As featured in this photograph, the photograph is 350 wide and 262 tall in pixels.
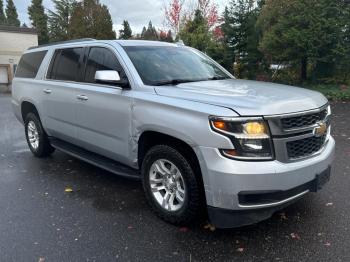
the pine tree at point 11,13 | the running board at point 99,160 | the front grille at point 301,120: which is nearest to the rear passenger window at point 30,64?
the running board at point 99,160

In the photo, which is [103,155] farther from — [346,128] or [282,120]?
[346,128]

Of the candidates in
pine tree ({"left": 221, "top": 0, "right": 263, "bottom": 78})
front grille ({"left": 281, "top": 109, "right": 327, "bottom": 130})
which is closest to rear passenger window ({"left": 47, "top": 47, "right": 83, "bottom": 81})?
front grille ({"left": 281, "top": 109, "right": 327, "bottom": 130})

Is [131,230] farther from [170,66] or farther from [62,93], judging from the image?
[62,93]

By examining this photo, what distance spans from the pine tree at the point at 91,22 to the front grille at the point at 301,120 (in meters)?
39.3

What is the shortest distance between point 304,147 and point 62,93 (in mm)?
3497

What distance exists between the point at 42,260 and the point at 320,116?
2.93 m

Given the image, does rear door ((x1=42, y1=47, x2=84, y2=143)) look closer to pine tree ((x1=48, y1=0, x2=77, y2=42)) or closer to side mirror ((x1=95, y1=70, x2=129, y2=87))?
side mirror ((x1=95, y1=70, x2=129, y2=87))

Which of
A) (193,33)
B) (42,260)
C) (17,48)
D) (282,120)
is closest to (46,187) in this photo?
(42,260)

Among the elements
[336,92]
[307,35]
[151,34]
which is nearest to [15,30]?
[151,34]

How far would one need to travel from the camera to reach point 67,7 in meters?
53.5

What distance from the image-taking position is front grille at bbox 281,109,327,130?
3.31m

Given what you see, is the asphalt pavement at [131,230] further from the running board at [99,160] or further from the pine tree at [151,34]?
the pine tree at [151,34]

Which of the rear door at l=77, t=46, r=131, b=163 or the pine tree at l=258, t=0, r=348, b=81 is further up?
the pine tree at l=258, t=0, r=348, b=81

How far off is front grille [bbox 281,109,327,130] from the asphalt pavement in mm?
1080
